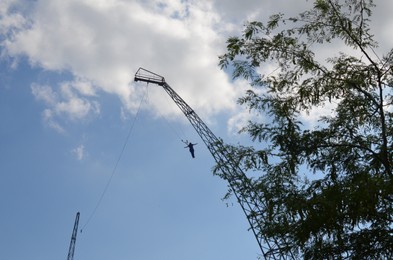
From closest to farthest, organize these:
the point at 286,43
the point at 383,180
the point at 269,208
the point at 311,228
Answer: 1. the point at 383,180
2. the point at 311,228
3. the point at 269,208
4. the point at 286,43

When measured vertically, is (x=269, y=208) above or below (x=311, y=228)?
above

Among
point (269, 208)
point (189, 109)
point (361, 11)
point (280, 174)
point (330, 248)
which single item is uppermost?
point (189, 109)

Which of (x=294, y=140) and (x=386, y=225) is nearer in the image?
(x=386, y=225)

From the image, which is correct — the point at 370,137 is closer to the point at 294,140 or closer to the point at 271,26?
the point at 294,140

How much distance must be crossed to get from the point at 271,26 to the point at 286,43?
0.50 meters

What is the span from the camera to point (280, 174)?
9227 millimetres

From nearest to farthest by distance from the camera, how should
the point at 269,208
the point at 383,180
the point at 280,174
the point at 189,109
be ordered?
the point at 383,180 < the point at 269,208 < the point at 280,174 < the point at 189,109

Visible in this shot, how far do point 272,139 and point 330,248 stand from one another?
90.2 inches

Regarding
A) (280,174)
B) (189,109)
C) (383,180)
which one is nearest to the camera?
(383,180)

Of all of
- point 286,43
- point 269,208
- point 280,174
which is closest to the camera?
point 269,208

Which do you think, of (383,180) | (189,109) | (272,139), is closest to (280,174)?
(272,139)

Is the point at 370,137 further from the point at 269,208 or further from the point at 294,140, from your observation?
the point at 269,208

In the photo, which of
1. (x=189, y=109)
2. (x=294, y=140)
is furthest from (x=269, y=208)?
(x=189, y=109)

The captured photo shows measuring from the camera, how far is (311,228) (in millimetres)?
7727
